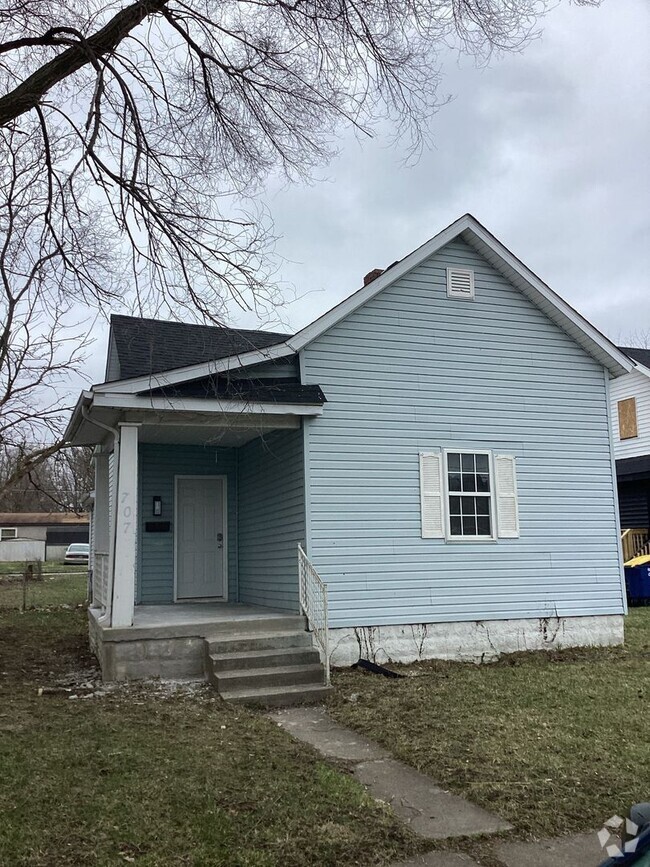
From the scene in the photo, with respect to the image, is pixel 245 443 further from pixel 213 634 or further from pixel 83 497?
pixel 83 497

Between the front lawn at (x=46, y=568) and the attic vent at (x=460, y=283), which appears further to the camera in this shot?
the front lawn at (x=46, y=568)

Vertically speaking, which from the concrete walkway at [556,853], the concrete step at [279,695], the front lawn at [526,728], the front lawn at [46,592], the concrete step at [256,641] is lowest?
the concrete walkway at [556,853]

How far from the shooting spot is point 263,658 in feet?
27.7

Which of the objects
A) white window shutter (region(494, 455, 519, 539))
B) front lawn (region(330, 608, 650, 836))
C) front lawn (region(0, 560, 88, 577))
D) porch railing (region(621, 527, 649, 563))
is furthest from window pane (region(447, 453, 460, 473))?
front lawn (region(0, 560, 88, 577))

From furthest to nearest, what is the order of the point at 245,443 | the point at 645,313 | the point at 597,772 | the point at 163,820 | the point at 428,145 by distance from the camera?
the point at 645,313
the point at 245,443
the point at 428,145
the point at 597,772
the point at 163,820

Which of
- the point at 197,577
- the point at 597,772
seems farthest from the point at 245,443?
the point at 597,772

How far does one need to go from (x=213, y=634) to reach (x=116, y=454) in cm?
256

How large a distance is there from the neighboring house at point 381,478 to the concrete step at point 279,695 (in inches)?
19.0

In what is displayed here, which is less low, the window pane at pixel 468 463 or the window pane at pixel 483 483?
the window pane at pixel 468 463

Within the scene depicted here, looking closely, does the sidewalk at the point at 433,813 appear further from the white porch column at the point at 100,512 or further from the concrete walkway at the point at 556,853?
the white porch column at the point at 100,512

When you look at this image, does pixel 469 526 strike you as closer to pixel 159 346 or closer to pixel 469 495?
pixel 469 495

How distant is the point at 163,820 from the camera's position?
4488mm

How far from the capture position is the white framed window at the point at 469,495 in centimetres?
Result: 1052

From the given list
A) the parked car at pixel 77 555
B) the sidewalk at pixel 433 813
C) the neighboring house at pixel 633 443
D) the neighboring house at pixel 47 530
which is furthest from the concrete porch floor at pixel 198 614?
the neighboring house at pixel 47 530
